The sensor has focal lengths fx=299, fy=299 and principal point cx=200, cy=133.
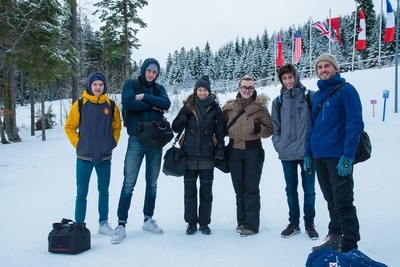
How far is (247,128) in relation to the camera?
3867 millimetres

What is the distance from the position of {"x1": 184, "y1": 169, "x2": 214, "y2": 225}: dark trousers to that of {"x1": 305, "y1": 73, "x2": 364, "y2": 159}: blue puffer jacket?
54.2 inches

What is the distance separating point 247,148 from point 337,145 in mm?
1165

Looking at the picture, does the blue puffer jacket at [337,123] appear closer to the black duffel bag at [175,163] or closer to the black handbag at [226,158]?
the black handbag at [226,158]

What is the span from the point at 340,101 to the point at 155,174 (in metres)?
2.37

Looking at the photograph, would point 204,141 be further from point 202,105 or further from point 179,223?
point 179,223

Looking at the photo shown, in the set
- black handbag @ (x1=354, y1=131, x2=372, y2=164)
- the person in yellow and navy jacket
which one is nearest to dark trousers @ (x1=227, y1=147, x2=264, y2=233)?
black handbag @ (x1=354, y1=131, x2=372, y2=164)

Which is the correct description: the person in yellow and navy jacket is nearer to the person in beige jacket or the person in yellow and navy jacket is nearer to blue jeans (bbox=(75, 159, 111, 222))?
blue jeans (bbox=(75, 159, 111, 222))

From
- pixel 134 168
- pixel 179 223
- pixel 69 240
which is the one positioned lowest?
pixel 179 223

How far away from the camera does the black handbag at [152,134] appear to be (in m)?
3.70

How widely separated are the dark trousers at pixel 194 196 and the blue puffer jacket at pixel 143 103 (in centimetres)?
89

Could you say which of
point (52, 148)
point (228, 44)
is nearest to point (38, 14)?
point (52, 148)

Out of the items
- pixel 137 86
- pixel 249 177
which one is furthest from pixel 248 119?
pixel 137 86

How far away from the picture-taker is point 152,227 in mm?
3939

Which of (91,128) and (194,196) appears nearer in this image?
(91,128)
